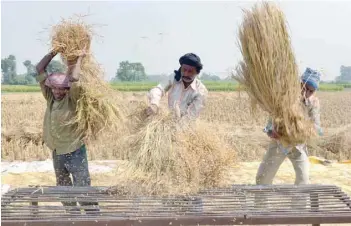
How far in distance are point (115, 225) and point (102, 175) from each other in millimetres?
3295

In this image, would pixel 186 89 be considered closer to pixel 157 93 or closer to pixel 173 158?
pixel 157 93

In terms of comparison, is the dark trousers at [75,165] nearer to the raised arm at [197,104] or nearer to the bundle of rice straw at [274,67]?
the raised arm at [197,104]

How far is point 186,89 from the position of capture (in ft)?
13.3

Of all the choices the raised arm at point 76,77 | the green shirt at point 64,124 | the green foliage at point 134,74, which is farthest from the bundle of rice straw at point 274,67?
the green shirt at point 64,124

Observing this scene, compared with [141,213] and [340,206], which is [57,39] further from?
[340,206]

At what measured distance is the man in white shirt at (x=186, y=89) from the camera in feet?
12.9

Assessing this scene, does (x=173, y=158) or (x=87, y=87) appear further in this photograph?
(x=87, y=87)

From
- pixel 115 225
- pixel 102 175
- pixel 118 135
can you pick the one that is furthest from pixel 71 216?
pixel 102 175

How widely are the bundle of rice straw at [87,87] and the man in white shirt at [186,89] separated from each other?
35 cm

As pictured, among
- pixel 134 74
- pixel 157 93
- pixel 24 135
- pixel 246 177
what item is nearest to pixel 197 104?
pixel 157 93

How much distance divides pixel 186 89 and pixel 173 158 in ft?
2.45

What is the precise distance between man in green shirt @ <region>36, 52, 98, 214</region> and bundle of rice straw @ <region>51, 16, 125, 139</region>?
0.06 metres

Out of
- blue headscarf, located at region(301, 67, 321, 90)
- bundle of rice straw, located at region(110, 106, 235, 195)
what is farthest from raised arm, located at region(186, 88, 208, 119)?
blue headscarf, located at region(301, 67, 321, 90)

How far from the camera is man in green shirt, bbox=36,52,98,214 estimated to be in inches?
156
